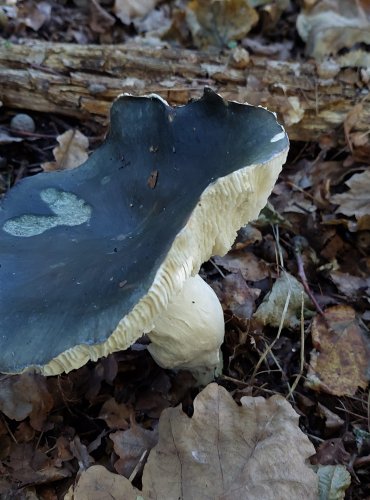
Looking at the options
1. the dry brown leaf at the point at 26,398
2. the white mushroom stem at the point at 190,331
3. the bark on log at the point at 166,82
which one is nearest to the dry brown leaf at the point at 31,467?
the dry brown leaf at the point at 26,398

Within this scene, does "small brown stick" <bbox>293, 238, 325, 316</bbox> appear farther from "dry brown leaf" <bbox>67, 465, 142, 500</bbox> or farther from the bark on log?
"dry brown leaf" <bbox>67, 465, 142, 500</bbox>

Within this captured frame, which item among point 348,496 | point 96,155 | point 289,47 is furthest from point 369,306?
point 289,47

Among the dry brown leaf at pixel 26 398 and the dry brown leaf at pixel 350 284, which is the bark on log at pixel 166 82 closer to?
the dry brown leaf at pixel 350 284

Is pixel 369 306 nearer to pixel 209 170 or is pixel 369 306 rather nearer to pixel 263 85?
pixel 209 170

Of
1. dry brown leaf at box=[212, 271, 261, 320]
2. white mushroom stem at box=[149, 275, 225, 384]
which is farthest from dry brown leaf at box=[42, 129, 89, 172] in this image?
white mushroom stem at box=[149, 275, 225, 384]

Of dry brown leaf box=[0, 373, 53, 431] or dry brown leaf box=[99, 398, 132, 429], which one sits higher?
dry brown leaf box=[99, 398, 132, 429]
